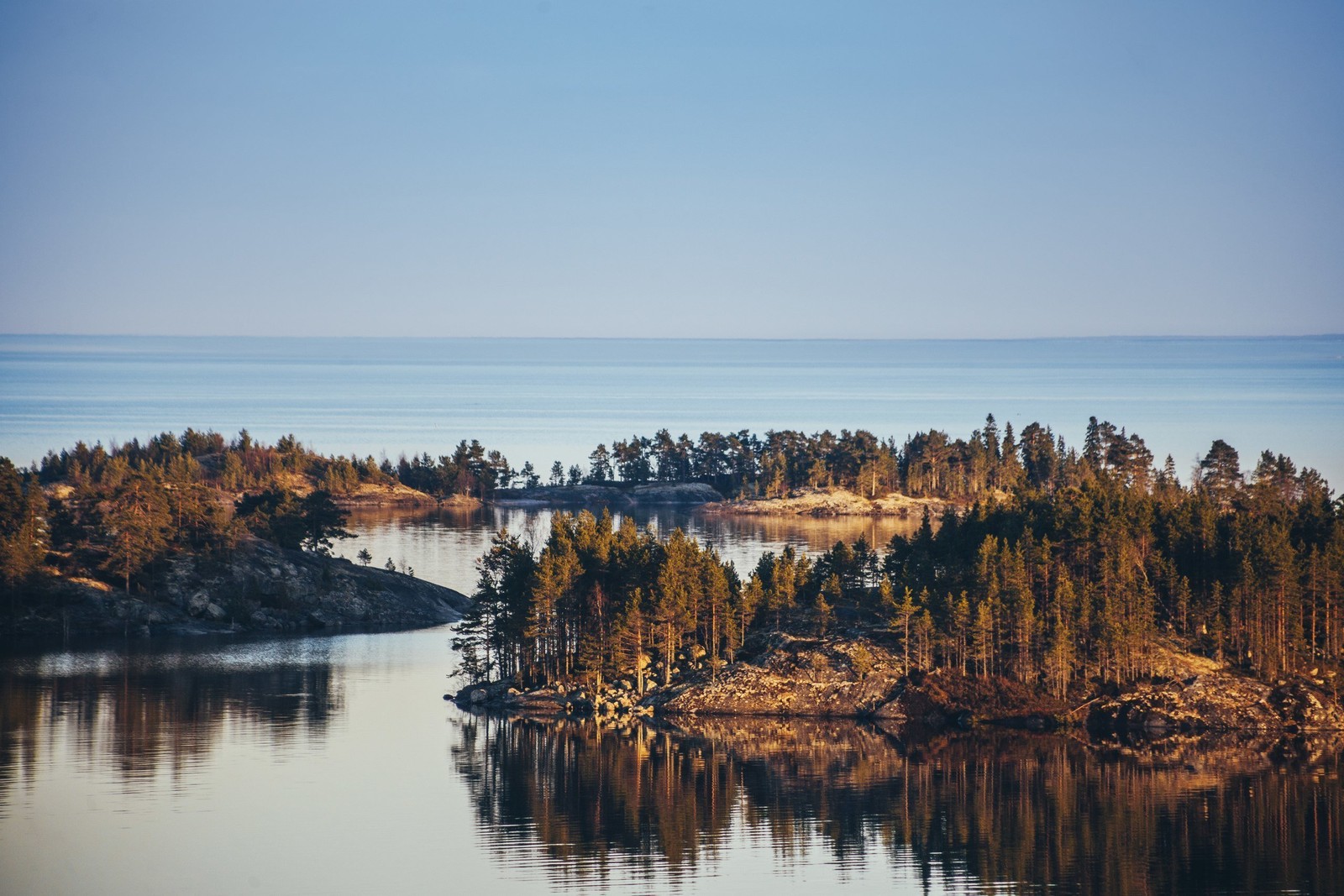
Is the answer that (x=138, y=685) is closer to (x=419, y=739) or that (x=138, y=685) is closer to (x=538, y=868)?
(x=419, y=739)

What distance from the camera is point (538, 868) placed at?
183ft

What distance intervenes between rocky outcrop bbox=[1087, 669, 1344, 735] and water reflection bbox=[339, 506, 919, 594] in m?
54.9

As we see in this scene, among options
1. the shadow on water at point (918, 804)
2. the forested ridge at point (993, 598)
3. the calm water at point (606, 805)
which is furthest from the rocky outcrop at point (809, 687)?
the calm water at point (606, 805)

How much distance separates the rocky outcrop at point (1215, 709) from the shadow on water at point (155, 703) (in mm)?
40950

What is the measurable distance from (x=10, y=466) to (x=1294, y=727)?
88.4 m

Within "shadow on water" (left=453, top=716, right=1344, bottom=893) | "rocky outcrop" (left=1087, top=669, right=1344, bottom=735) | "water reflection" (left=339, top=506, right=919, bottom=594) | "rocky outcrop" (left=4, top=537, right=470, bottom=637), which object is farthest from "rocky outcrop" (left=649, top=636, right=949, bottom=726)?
"water reflection" (left=339, top=506, right=919, bottom=594)

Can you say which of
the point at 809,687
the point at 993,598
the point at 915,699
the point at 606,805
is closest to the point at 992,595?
the point at 993,598

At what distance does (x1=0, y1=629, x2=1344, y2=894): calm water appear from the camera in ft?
182

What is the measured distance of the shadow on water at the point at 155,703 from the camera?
235 ft

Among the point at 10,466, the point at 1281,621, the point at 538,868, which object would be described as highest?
the point at 10,466

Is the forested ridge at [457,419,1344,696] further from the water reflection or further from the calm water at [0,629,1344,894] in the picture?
the water reflection

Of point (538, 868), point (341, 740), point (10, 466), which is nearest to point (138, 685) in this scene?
point (341, 740)

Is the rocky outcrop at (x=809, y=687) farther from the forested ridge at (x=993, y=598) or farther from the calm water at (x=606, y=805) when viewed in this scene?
the calm water at (x=606, y=805)

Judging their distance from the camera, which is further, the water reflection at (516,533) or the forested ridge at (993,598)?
the water reflection at (516,533)
